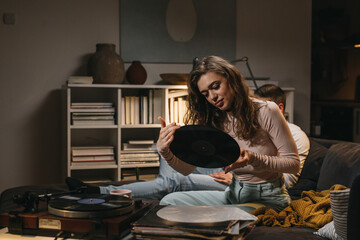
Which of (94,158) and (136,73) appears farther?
(136,73)

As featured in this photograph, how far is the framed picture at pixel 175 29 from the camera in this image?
→ 3852 millimetres

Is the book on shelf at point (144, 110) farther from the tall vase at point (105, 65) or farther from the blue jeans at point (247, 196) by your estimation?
the blue jeans at point (247, 196)

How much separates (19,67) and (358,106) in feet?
14.7

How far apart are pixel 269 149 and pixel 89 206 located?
35.6 inches

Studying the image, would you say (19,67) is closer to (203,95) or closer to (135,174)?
(135,174)

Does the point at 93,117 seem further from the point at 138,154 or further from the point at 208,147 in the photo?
the point at 208,147

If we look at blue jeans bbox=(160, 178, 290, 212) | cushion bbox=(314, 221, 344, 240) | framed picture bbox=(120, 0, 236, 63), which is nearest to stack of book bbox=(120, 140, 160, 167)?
framed picture bbox=(120, 0, 236, 63)

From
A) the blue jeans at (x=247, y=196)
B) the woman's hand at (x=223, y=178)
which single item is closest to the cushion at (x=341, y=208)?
the blue jeans at (x=247, y=196)

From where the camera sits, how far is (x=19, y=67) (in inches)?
143

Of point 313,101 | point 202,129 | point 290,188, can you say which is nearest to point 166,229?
point 202,129

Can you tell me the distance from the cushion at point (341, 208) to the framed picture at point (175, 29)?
2.74 metres

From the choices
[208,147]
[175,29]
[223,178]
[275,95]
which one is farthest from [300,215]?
→ [175,29]

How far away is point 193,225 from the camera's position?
106 cm

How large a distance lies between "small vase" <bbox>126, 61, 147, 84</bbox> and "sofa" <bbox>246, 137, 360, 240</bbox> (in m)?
1.59
